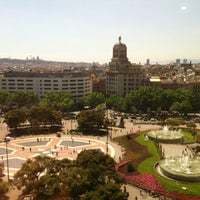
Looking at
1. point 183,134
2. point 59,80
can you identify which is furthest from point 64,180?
point 59,80

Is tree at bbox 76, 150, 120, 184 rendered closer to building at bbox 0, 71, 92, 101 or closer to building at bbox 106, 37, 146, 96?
building at bbox 0, 71, 92, 101

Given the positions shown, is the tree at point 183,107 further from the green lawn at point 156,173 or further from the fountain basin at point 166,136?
the green lawn at point 156,173

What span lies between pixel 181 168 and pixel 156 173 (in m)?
4.64

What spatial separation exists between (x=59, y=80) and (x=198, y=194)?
121 meters

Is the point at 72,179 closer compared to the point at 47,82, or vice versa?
the point at 72,179

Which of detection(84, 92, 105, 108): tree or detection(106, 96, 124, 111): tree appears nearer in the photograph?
detection(106, 96, 124, 111): tree

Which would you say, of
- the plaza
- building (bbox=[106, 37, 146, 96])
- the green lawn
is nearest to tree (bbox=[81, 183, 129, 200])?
the green lawn

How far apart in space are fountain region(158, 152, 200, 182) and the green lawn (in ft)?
4.24

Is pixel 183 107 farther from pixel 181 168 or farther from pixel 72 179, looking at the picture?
pixel 72 179

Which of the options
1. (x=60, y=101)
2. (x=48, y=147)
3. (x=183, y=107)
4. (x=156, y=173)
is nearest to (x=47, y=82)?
(x=60, y=101)

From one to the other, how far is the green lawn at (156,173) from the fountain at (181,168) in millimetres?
1292

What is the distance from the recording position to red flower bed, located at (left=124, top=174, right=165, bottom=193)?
59269mm

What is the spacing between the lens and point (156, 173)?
66188 millimetres

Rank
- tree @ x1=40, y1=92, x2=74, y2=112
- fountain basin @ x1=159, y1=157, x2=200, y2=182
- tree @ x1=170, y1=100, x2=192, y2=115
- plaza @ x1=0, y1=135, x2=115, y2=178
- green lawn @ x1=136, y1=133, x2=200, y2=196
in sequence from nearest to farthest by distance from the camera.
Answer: green lawn @ x1=136, y1=133, x2=200, y2=196 < fountain basin @ x1=159, y1=157, x2=200, y2=182 < plaza @ x1=0, y1=135, x2=115, y2=178 < tree @ x1=170, y1=100, x2=192, y2=115 < tree @ x1=40, y1=92, x2=74, y2=112
